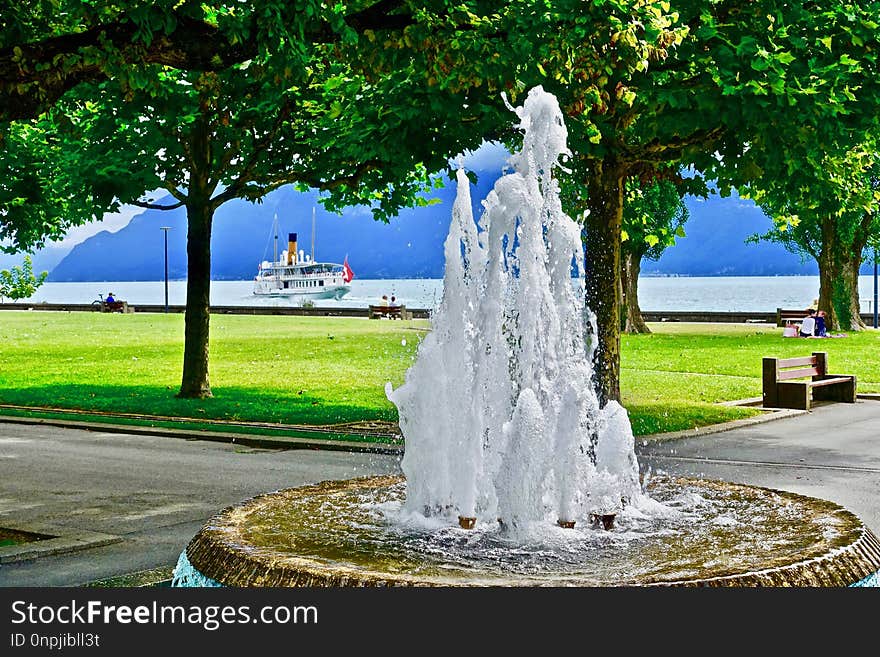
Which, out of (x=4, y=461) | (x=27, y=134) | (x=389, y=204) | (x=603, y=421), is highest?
(x=27, y=134)

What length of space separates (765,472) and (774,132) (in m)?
4.06

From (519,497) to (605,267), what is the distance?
1004 centimetres

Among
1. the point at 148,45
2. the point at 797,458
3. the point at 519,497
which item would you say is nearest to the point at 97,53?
the point at 148,45

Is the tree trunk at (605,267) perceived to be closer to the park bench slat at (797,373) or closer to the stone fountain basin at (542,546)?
the park bench slat at (797,373)

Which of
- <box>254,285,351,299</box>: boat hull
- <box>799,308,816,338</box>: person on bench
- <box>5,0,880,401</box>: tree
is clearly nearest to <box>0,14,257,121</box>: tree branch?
<box>5,0,880,401</box>: tree

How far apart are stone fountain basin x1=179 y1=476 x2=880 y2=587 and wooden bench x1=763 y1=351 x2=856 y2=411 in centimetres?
1204

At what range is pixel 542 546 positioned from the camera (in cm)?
650

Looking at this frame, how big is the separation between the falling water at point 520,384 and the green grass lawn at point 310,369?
822 centimetres

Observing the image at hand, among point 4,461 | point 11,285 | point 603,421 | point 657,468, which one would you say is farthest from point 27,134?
point 11,285

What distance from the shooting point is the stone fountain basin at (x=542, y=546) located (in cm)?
554

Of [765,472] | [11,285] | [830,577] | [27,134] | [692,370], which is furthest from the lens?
[11,285]

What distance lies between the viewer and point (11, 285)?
74.6m

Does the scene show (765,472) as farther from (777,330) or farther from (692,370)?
(777,330)

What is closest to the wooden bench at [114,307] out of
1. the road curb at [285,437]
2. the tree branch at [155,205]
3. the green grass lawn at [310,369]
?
the green grass lawn at [310,369]
